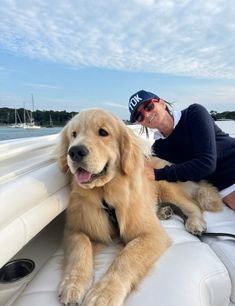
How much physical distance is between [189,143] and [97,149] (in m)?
1.36

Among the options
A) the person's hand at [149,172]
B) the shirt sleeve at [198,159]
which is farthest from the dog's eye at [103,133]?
the shirt sleeve at [198,159]

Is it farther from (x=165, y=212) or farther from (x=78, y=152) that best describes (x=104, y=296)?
(x=165, y=212)

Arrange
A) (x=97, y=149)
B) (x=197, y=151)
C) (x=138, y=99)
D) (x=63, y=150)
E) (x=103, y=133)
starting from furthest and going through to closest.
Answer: (x=138, y=99) → (x=197, y=151) → (x=63, y=150) → (x=103, y=133) → (x=97, y=149)

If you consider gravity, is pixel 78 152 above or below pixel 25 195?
above

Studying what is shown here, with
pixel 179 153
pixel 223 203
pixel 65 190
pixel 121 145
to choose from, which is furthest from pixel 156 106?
pixel 65 190

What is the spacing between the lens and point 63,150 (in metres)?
2.52

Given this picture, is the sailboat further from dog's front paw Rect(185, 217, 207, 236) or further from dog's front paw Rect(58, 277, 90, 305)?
dog's front paw Rect(58, 277, 90, 305)

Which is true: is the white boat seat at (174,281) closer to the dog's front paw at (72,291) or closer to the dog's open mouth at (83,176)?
the dog's front paw at (72,291)

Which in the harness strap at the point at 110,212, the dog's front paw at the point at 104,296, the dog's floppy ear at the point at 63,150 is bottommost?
the dog's front paw at the point at 104,296

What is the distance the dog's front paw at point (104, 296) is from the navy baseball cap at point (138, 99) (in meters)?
1.86

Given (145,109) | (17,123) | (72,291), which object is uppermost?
(145,109)

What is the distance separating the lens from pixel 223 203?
3.10 meters

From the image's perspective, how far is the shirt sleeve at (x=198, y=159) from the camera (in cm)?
291

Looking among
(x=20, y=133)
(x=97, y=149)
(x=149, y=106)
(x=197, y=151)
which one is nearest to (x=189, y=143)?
(x=197, y=151)
